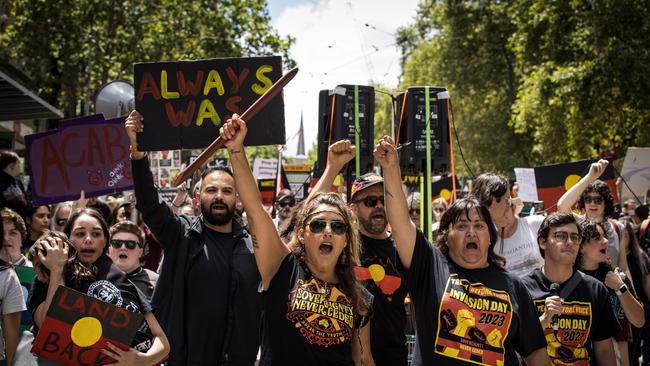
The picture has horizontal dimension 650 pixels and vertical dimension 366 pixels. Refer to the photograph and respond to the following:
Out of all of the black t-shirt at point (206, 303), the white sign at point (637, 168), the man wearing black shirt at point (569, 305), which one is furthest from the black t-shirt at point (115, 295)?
the white sign at point (637, 168)

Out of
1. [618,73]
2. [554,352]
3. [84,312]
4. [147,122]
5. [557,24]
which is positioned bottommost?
[554,352]

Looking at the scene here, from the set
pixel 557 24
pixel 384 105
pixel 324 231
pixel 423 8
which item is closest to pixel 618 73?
pixel 557 24

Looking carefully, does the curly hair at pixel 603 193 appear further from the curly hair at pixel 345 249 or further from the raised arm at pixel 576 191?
the curly hair at pixel 345 249

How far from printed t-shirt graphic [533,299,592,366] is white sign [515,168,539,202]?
421 inches

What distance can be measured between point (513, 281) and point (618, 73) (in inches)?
629

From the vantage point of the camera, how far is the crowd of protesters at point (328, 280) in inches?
152

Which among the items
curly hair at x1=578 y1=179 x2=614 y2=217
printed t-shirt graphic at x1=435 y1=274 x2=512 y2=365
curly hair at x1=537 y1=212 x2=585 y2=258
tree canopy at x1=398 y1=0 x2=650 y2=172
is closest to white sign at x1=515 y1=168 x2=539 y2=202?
tree canopy at x1=398 y1=0 x2=650 y2=172

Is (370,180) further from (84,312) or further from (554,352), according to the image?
(84,312)

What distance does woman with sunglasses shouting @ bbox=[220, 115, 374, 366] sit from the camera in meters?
3.70

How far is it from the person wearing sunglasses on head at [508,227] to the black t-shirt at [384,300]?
1122mm

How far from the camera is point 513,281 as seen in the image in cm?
424

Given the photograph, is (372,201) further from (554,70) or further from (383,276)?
(554,70)

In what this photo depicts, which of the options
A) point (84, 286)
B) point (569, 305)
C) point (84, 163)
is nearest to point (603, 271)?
point (569, 305)

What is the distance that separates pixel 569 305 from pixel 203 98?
2754 mm
